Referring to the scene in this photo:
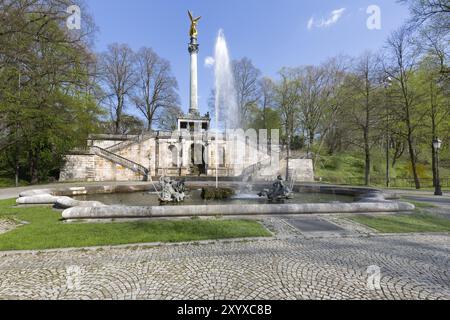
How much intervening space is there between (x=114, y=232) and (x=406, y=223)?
9368mm

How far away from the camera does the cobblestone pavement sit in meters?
3.46

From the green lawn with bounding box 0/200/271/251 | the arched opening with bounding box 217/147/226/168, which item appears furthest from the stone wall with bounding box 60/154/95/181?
the green lawn with bounding box 0/200/271/251

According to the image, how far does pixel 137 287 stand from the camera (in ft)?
11.8

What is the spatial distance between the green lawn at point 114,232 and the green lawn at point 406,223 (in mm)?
3857

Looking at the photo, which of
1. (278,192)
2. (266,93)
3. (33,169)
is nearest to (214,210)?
(278,192)

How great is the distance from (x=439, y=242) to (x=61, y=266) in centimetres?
894

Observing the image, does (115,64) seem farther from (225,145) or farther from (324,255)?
(324,255)

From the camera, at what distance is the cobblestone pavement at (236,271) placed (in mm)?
3465

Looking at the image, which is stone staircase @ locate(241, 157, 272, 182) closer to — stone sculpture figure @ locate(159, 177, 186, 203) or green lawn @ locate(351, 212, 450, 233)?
stone sculpture figure @ locate(159, 177, 186, 203)

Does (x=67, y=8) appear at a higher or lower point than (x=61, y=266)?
higher

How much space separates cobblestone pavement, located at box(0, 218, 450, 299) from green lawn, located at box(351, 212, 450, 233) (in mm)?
1238
